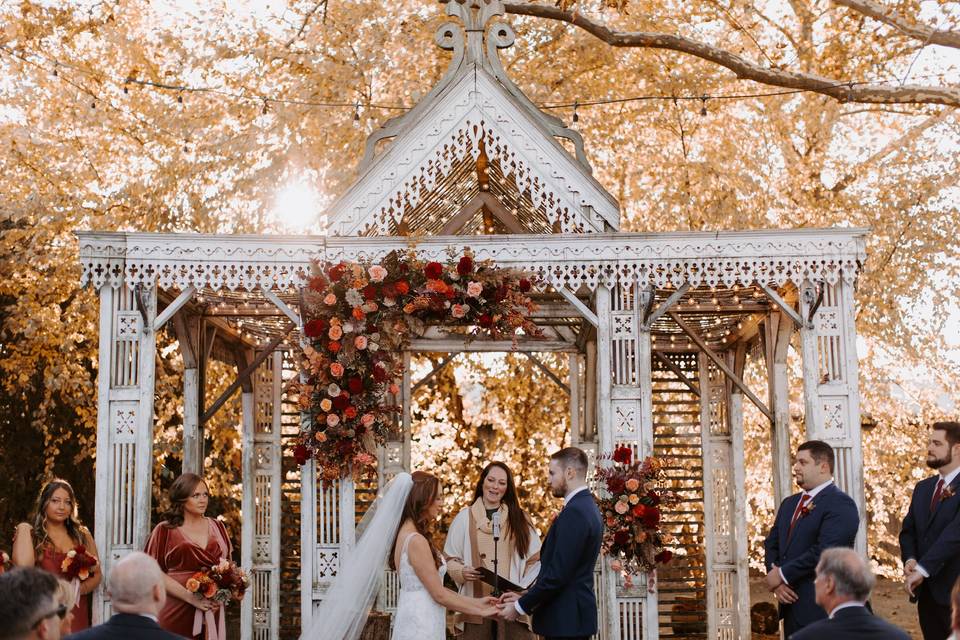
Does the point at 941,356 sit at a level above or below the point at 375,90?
below

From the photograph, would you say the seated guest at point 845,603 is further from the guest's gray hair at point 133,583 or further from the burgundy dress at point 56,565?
the burgundy dress at point 56,565

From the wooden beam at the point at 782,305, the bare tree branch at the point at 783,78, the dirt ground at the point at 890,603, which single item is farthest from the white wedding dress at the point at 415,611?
the dirt ground at the point at 890,603

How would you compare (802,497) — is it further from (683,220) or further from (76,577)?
(683,220)

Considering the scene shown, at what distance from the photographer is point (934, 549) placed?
7180 mm

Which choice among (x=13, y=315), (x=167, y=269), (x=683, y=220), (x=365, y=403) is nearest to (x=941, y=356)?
(x=683, y=220)

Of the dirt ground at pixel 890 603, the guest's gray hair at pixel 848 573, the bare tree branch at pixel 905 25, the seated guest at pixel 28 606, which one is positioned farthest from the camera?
the dirt ground at pixel 890 603

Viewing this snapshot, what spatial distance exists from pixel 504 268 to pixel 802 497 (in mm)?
3085

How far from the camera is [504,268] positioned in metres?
9.09

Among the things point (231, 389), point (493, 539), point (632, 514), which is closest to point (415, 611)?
point (493, 539)

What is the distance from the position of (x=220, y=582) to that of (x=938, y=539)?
4.82 m

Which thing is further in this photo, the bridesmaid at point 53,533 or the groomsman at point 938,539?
the bridesmaid at point 53,533

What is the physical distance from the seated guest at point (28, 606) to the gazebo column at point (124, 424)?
4.71 m

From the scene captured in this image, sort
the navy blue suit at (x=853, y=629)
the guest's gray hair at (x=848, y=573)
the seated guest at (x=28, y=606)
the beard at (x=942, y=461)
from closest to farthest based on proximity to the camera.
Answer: the seated guest at (x=28, y=606) → the navy blue suit at (x=853, y=629) → the guest's gray hair at (x=848, y=573) → the beard at (x=942, y=461)

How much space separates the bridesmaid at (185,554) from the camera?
25.5ft
